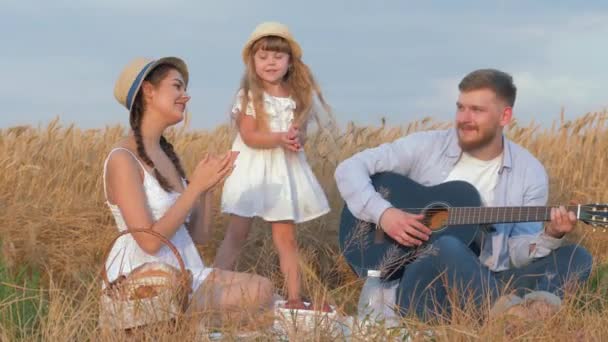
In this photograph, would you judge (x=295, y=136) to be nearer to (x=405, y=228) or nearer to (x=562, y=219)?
(x=405, y=228)

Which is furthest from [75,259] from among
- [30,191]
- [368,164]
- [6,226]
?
[368,164]

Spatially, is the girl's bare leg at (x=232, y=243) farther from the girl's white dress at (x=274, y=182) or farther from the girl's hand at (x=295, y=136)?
the girl's hand at (x=295, y=136)

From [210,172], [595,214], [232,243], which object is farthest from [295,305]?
[595,214]

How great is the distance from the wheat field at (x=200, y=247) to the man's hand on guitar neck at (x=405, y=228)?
0.45 metres

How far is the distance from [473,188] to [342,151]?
12.0 ft

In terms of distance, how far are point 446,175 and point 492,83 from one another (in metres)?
0.56

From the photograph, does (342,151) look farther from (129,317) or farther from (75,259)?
(129,317)

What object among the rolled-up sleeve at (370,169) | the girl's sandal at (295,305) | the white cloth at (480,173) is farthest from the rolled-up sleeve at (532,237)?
the girl's sandal at (295,305)

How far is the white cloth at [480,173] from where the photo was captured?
210 inches

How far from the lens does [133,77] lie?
4.66m

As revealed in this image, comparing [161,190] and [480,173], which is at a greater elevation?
[161,190]

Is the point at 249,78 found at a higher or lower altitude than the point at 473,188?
higher

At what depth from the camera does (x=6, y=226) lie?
6457 millimetres

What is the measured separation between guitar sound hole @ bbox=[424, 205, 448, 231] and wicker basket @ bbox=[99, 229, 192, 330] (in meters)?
1.65
